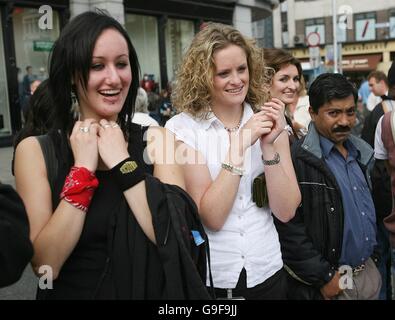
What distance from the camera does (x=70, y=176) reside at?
1.45 meters

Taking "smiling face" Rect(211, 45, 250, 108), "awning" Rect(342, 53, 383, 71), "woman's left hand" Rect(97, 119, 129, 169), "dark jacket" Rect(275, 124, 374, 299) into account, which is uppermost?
"awning" Rect(342, 53, 383, 71)

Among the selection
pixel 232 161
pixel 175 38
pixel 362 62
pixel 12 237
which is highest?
pixel 362 62

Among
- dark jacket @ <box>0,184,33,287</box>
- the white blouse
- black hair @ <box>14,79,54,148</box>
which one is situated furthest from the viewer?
black hair @ <box>14,79,54,148</box>

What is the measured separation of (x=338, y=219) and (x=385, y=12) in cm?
3500

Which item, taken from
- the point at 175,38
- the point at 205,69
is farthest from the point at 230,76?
the point at 175,38

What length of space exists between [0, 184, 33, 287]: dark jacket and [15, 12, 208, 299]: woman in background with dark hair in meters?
0.17

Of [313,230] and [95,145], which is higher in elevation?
[95,145]

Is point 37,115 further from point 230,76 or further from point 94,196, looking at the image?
point 94,196

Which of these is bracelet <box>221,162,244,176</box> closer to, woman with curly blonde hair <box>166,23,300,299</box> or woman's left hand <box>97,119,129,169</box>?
woman with curly blonde hair <box>166,23,300,299</box>

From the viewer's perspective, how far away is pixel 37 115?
2.91 metres

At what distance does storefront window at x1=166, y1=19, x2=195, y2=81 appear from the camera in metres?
14.7

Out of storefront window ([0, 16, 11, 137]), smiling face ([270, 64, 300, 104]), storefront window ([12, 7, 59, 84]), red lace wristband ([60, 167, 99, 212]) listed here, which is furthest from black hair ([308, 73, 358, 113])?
storefront window ([0, 16, 11, 137])

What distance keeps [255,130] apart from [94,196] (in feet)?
2.44

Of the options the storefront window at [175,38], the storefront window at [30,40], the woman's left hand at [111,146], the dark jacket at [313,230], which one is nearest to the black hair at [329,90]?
the dark jacket at [313,230]
